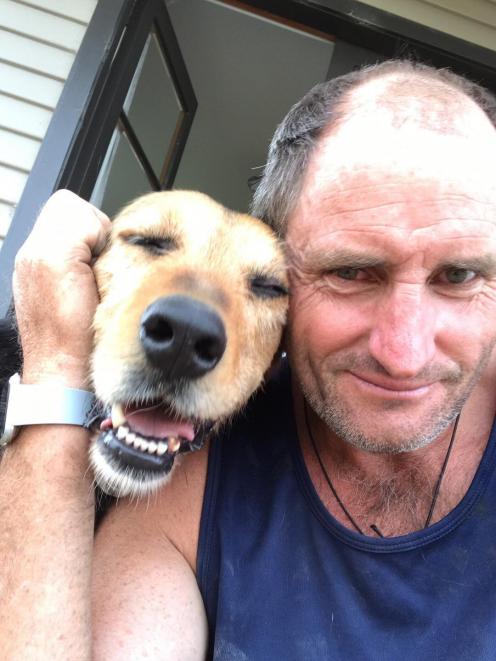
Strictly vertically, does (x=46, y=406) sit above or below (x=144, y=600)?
above

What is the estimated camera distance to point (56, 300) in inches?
68.5

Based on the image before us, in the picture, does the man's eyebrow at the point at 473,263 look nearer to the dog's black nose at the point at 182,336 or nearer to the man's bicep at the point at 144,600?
the dog's black nose at the point at 182,336

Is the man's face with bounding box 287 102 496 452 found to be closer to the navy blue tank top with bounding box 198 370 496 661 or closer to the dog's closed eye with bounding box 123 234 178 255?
the navy blue tank top with bounding box 198 370 496 661

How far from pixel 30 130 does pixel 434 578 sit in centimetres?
344

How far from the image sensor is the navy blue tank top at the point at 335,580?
1.56m

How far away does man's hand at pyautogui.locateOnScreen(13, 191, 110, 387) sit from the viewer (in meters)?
1.71

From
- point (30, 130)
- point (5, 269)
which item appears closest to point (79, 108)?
point (30, 130)

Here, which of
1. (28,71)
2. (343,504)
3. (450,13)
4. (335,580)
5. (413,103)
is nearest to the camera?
(335,580)

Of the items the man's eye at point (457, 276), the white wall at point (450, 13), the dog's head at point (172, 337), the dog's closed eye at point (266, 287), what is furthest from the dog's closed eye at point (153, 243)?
the white wall at point (450, 13)

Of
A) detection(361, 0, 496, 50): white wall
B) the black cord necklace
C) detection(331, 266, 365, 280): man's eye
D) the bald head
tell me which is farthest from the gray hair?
detection(361, 0, 496, 50): white wall

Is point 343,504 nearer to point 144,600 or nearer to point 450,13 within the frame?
point 144,600

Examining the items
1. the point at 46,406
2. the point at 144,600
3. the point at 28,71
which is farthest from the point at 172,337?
the point at 28,71

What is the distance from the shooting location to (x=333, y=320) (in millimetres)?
1739

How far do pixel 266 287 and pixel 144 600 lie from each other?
109 centimetres
